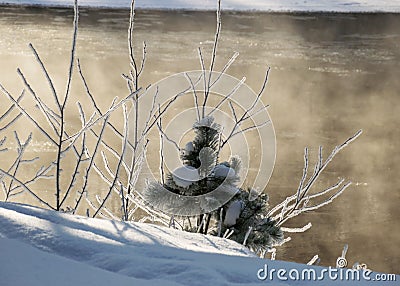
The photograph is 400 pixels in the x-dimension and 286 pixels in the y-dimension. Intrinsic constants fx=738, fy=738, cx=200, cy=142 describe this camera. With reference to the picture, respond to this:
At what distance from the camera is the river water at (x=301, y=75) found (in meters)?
8.73

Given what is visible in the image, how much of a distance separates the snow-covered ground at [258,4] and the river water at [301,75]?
3.77ft

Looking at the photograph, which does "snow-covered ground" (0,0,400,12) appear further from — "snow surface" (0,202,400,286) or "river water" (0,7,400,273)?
"snow surface" (0,202,400,286)

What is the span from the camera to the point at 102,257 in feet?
6.80

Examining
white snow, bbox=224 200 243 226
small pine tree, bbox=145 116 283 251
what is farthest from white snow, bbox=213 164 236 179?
white snow, bbox=224 200 243 226

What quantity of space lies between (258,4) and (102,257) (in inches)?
1052

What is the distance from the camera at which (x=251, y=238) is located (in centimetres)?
338

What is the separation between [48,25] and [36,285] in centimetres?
2188

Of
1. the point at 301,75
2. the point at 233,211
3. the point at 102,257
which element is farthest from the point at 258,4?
the point at 102,257

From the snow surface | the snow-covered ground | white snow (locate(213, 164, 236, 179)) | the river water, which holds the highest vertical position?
the snow-covered ground

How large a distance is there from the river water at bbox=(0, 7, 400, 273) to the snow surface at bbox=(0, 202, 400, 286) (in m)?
5.59

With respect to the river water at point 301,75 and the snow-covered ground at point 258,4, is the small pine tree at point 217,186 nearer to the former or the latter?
the river water at point 301,75

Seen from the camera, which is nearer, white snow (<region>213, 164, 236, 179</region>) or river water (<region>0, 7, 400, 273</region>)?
white snow (<region>213, 164, 236, 179</region>)

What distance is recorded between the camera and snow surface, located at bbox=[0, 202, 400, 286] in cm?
188

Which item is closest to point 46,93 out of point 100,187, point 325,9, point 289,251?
point 100,187
